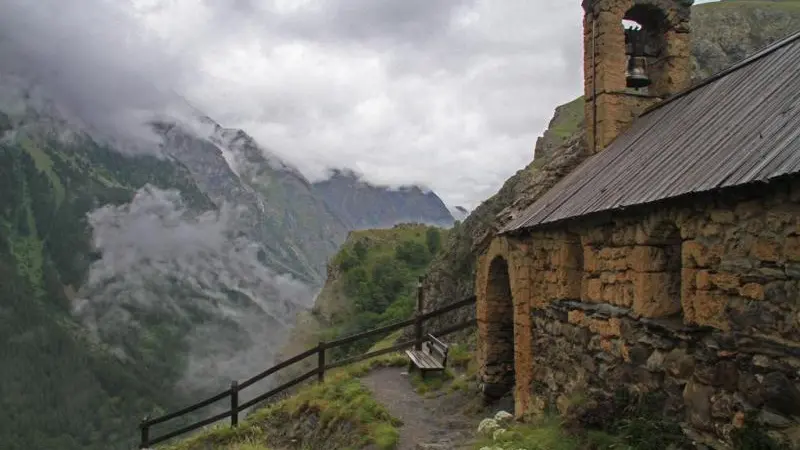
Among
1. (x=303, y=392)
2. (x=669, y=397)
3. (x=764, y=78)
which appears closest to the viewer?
(x=669, y=397)

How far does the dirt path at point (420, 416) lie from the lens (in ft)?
32.1

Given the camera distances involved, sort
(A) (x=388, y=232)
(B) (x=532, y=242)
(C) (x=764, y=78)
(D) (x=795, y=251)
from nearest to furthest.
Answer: (D) (x=795, y=251) → (C) (x=764, y=78) → (B) (x=532, y=242) → (A) (x=388, y=232)

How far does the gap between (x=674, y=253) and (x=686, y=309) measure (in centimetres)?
91

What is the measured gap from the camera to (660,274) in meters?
6.62

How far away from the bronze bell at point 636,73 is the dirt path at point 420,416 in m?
7.12

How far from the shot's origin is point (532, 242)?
32.1 feet

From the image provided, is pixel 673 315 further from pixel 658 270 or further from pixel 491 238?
pixel 491 238

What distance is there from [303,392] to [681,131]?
31.5 feet

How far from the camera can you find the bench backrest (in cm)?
1346

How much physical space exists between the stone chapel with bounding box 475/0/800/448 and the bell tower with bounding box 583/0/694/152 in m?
0.04

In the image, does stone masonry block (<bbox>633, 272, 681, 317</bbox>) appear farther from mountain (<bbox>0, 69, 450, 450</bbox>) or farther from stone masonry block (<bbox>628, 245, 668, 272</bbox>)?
mountain (<bbox>0, 69, 450, 450</bbox>)

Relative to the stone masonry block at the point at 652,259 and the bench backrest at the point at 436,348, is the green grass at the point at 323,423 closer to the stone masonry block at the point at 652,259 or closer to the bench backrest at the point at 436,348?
the bench backrest at the point at 436,348

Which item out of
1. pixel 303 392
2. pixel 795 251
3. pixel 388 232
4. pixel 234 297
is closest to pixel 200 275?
pixel 234 297

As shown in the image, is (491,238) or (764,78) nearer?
(764,78)
